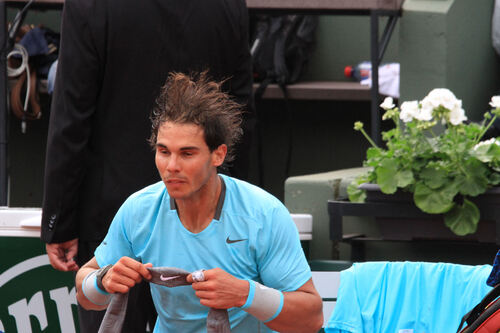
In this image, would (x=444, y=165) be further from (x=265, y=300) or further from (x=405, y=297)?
(x=265, y=300)

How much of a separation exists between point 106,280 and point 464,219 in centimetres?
194

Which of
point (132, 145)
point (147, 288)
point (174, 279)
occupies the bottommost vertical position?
point (147, 288)

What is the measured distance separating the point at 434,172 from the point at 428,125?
0.18 metres

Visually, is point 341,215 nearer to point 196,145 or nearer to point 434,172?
point 434,172

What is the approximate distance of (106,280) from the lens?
2.22 m

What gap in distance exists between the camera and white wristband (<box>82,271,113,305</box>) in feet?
7.45

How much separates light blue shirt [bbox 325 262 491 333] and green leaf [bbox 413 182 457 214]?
83 cm

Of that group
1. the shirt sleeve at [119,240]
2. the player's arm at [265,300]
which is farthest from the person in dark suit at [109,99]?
the player's arm at [265,300]

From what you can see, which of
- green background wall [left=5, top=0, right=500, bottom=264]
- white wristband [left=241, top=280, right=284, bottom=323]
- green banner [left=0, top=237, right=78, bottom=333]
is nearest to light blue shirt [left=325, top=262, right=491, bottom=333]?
white wristband [left=241, top=280, right=284, bottom=323]

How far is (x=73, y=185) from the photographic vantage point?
2.97m

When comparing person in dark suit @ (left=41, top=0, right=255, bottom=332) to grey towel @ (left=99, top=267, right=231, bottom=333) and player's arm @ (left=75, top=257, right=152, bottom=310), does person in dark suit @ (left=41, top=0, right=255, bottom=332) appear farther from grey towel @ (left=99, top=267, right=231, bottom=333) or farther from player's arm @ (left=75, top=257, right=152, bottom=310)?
grey towel @ (left=99, top=267, right=231, bottom=333)

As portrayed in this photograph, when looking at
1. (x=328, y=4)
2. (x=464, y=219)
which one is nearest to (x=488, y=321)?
(x=464, y=219)

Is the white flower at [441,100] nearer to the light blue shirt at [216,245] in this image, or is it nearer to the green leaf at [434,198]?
the green leaf at [434,198]

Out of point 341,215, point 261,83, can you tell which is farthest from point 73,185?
point 261,83
